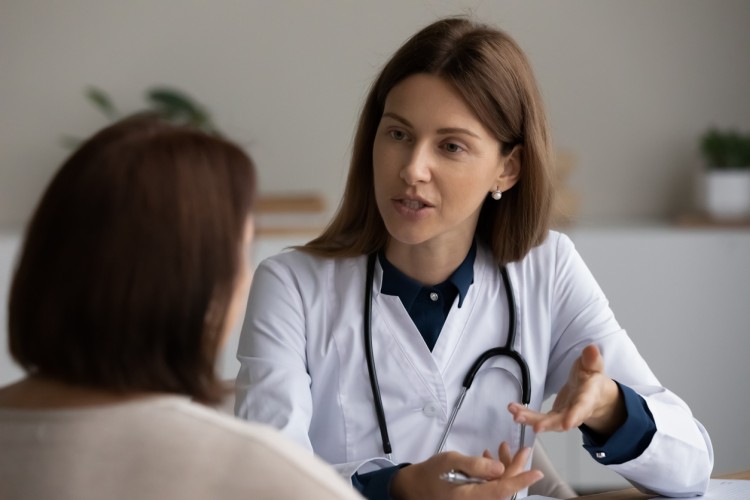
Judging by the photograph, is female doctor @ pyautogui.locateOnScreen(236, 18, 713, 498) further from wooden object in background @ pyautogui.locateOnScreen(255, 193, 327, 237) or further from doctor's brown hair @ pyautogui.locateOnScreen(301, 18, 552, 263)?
wooden object in background @ pyautogui.locateOnScreen(255, 193, 327, 237)

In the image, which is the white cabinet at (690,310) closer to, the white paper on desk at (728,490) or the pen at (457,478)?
the white paper on desk at (728,490)

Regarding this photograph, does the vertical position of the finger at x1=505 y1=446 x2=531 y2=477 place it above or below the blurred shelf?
above

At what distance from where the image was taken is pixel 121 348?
886mm

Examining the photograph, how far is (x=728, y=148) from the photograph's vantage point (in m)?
3.39

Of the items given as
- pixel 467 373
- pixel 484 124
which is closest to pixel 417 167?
pixel 484 124

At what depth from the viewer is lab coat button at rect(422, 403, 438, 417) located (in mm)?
1657

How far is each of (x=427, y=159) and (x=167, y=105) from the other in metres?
1.94

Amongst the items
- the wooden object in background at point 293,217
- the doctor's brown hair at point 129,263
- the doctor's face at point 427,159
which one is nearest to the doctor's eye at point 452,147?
the doctor's face at point 427,159

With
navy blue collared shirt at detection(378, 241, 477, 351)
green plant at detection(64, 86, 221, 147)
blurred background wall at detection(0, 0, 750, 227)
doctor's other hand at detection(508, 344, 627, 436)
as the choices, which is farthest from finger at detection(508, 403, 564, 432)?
blurred background wall at detection(0, 0, 750, 227)

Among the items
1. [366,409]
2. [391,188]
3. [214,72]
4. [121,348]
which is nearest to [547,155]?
[391,188]

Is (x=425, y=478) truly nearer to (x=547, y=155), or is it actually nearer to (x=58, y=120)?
(x=547, y=155)

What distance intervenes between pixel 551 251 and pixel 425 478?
589 mm

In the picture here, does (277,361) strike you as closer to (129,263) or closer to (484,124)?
(484,124)

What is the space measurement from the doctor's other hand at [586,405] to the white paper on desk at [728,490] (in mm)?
177
